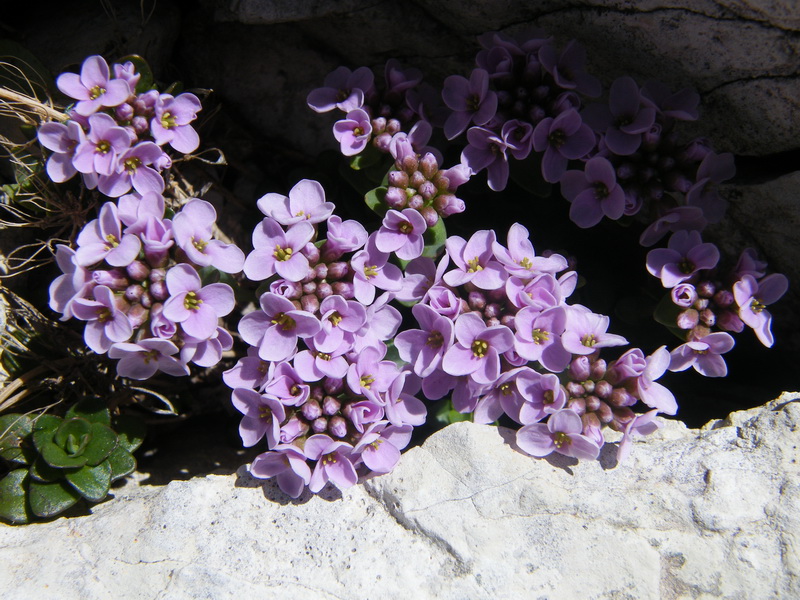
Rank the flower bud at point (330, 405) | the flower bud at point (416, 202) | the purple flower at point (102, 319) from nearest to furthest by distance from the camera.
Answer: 1. the purple flower at point (102, 319)
2. the flower bud at point (330, 405)
3. the flower bud at point (416, 202)

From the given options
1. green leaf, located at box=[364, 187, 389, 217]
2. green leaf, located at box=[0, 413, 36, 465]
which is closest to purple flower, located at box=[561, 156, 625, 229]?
green leaf, located at box=[364, 187, 389, 217]

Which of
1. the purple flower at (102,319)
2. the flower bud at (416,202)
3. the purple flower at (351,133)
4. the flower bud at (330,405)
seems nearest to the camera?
the purple flower at (102,319)

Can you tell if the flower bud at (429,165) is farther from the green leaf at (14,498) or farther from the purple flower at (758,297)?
the green leaf at (14,498)

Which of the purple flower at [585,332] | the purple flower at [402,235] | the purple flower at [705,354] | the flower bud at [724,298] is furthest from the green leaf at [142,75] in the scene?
the flower bud at [724,298]

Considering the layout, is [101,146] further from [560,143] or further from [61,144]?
[560,143]

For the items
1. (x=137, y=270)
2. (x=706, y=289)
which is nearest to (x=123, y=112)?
(x=137, y=270)
